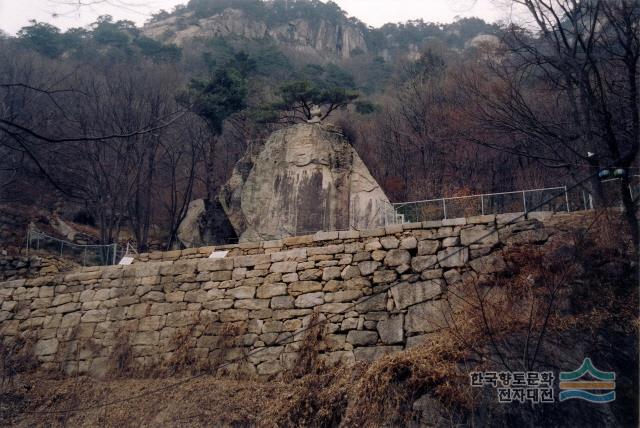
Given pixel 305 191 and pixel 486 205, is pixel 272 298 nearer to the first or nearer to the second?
pixel 305 191

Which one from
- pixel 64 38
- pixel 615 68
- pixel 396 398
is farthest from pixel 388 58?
pixel 396 398

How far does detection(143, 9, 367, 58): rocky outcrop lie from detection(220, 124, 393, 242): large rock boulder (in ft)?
124

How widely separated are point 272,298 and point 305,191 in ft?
16.4

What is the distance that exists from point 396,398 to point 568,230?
3.70m

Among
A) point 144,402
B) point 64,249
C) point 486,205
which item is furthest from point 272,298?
point 64,249

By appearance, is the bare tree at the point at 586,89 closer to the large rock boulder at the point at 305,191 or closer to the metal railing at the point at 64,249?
the large rock boulder at the point at 305,191

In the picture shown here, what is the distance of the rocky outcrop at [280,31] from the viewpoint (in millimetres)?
50500

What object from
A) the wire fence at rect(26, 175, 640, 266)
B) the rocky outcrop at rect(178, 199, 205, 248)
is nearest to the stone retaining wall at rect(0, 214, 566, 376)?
the wire fence at rect(26, 175, 640, 266)

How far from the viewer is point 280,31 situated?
54562 mm

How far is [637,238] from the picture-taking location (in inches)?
280

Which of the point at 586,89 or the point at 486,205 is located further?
the point at 486,205

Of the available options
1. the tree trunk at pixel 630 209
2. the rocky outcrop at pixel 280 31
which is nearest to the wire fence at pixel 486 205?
the tree trunk at pixel 630 209

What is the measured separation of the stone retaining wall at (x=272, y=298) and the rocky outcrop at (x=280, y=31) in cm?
4223

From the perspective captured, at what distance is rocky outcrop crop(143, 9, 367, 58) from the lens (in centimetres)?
5050
